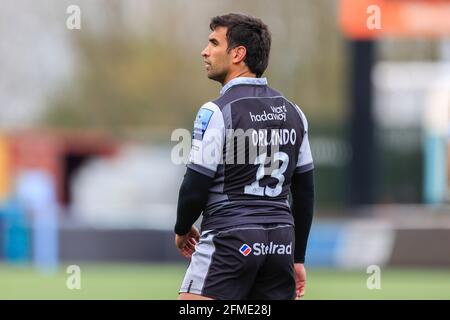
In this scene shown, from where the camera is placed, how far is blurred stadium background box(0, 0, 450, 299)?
17.2 metres

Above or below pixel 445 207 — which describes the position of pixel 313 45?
above

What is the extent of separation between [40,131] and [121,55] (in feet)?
27.6

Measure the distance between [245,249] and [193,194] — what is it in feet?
1.29

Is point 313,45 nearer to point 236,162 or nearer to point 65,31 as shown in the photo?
point 65,31

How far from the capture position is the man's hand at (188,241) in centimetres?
628

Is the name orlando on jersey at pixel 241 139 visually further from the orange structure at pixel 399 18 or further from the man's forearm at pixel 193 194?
the orange structure at pixel 399 18

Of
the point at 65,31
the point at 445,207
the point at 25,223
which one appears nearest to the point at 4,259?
the point at 25,223

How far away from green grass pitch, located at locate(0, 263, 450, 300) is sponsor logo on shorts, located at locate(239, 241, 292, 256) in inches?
258

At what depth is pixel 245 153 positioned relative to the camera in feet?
20.0

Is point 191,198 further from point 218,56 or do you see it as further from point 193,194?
point 218,56

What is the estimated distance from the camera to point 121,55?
126ft

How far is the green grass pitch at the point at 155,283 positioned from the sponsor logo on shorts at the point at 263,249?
6.55 m

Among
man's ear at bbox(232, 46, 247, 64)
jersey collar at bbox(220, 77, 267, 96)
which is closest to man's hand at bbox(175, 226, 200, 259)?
jersey collar at bbox(220, 77, 267, 96)

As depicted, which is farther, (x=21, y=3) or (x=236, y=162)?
(x=21, y=3)
